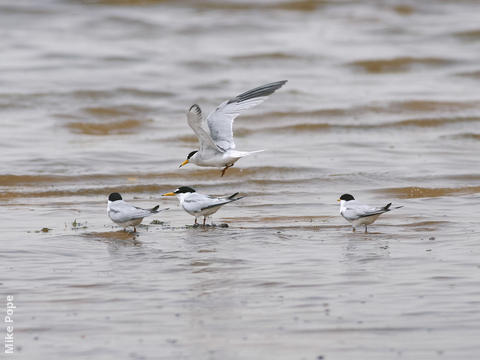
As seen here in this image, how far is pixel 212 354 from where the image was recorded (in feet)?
18.5

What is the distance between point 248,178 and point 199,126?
363 cm

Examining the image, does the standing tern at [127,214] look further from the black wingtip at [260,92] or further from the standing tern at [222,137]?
the black wingtip at [260,92]

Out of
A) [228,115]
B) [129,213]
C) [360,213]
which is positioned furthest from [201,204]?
[228,115]

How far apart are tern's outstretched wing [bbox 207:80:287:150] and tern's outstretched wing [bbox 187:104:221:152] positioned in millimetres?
228

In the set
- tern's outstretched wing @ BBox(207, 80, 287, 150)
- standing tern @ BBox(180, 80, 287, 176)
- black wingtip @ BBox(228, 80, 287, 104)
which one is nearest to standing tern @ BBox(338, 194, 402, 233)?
standing tern @ BBox(180, 80, 287, 176)

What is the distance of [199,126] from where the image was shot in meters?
10.4

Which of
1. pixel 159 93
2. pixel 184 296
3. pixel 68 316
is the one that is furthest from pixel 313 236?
pixel 159 93

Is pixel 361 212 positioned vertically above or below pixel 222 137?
below

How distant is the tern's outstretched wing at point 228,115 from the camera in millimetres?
11367

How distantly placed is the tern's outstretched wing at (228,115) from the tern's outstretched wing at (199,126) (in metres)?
0.23

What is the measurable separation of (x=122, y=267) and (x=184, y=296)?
1199 mm

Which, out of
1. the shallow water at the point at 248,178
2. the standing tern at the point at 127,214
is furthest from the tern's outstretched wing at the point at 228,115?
the standing tern at the point at 127,214

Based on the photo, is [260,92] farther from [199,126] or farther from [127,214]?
[127,214]

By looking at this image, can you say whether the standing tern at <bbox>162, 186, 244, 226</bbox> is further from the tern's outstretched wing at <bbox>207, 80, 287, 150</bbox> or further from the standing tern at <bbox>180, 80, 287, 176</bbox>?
the tern's outstretched wing at <bbox>207, 80, 287, 150</bbox>
